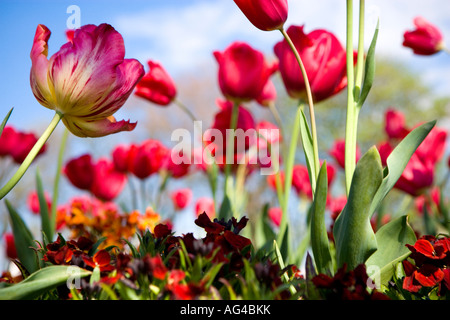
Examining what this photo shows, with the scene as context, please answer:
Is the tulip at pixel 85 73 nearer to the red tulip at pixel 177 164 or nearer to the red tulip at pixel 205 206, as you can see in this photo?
the red tulip at pixel 177 164

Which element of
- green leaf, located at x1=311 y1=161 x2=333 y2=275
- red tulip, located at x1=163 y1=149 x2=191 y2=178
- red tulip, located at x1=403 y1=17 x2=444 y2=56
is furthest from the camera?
red tulip, located at x1=163 y1=149 x2=191 y2=178

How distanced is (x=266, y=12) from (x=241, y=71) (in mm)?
485

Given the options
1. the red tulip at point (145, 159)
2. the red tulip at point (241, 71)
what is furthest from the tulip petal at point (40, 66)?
Result: the red tulip at point (145, 159)

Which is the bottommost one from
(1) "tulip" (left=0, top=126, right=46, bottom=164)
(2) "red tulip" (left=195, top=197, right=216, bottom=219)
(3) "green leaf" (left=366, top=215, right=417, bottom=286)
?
(2) "red tulip" (left=195, top=197, right=216, bottom=219)

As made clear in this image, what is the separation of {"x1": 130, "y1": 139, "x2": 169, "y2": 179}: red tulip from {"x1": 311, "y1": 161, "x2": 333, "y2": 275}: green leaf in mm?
1076

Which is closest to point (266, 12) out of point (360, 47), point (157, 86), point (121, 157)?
point (360, 47)

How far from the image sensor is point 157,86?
125 centimetres

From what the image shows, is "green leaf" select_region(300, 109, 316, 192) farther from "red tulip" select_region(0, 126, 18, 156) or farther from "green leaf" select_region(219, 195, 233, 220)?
"red tulip" select_region(0, 126, 18, 156)

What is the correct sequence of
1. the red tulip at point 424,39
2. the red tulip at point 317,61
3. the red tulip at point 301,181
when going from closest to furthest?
the red tulip at point 317,61, the red tulip at point 424,39, the red tulip at point 301,181

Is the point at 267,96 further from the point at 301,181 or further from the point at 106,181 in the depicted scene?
the point at 106,181

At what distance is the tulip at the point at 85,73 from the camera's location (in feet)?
1.73

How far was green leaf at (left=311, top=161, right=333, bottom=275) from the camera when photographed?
555 millimetres

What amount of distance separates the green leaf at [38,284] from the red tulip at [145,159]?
3.72 feet

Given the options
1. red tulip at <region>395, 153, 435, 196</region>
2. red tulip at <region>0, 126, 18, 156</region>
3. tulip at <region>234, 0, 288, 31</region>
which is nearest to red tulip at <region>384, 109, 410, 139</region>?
red tulip at <region>395, 153, 435, 196</region>
